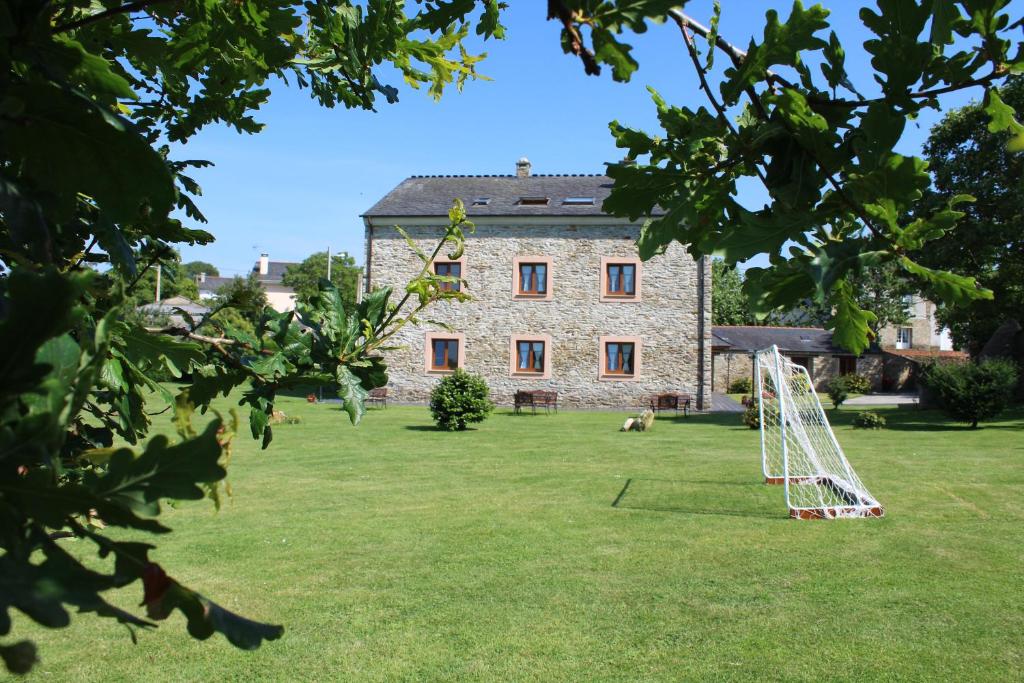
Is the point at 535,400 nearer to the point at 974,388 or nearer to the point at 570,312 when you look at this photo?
the point at 570,312

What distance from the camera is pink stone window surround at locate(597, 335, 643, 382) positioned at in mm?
30547

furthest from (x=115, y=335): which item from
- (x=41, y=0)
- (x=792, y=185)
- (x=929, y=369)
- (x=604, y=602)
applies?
(x=929, y=369)

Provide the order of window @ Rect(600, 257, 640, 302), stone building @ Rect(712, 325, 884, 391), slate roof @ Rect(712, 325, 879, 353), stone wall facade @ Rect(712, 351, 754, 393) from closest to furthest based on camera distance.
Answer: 1. window @ Rect(600, 257, 640, 302)
2. stone wall facade @ Rect(712, 351, 754, 393)
3. stone building @ Rect(712, 325, 884, 391)
4. slate roof @ Rect(712, 325, 879, 353)

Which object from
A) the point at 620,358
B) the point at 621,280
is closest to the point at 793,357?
the point at 620,358

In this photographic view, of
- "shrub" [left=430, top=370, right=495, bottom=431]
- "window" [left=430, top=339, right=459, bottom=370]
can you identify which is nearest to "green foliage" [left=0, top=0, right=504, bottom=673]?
"shrub" [left=430, top=370, right=495, bottom=431]

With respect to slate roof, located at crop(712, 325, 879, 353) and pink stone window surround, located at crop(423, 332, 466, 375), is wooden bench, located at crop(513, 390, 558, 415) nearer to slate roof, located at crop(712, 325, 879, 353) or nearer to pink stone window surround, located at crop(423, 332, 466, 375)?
pink stone window surround, located at crop(423, 332, 466, 375)

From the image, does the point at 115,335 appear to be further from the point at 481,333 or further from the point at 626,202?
the point at 481,333

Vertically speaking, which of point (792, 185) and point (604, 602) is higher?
point (792, 185)

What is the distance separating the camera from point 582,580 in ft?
26.4

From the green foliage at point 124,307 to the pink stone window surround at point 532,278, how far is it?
27765 mm

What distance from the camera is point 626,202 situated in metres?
1.53

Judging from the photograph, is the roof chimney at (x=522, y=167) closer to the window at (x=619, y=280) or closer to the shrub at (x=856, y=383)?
the window at (x=619, y=280)

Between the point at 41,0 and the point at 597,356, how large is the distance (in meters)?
29.9

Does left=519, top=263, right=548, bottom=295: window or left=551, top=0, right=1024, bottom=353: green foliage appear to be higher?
left=519, top=263, right=548, bottom=295: window
